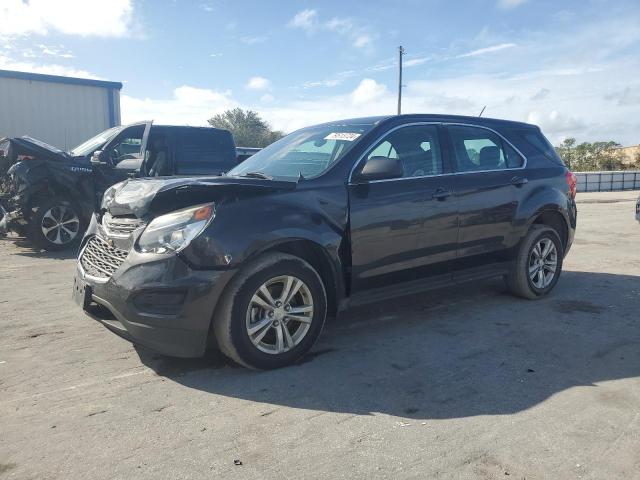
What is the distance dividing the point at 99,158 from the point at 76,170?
0.44 m

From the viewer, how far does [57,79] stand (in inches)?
706

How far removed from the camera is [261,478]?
8.02ft

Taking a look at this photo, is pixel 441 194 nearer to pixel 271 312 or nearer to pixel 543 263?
pixel 543 263

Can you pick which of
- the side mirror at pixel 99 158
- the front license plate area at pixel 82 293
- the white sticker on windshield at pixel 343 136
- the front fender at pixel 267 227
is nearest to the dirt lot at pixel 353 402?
the front license plate area at pixel 82 293

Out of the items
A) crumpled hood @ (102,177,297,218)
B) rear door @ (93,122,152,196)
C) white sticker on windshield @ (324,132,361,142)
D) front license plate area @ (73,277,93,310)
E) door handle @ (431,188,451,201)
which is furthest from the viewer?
rear door @ (93,122,152,196)

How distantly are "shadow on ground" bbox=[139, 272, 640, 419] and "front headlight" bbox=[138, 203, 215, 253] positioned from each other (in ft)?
3.01

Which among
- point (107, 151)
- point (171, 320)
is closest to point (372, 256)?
point (171, 320)

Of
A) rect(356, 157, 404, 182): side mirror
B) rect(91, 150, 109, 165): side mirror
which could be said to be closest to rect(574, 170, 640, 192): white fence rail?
rect(91, 150, 109, 165): side mirror

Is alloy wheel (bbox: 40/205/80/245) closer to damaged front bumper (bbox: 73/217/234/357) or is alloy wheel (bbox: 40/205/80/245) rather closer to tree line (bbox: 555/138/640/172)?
damaged front bumper (bbox: 73/217/234/357)

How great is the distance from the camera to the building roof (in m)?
17.2

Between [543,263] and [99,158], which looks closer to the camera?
[543,263]

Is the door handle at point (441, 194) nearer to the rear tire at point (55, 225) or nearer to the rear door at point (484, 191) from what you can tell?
the rear door at point (484, 191)

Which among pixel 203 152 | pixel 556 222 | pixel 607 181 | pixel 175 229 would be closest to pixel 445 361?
pixel 175 229

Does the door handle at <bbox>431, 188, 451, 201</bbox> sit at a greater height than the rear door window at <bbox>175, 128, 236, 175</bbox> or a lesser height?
lesser
